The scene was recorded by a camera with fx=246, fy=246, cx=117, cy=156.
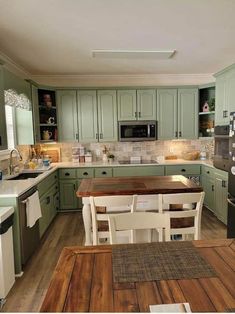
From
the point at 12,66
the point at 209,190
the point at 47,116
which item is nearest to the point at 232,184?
the point at 209,190

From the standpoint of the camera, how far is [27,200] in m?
2.74

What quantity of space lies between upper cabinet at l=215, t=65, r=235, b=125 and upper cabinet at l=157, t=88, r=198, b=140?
0.81m

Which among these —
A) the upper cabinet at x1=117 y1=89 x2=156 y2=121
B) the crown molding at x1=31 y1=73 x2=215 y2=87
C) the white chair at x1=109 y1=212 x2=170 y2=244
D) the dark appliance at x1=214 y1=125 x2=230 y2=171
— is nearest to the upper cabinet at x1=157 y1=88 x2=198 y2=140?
the upper cabinet at x1=117 y1=89 x2=156 y2=121

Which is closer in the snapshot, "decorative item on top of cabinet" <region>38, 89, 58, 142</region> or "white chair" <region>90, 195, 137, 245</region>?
"white chair" <region>90, 195, 137, 245</region>

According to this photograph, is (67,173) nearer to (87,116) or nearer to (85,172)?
(85,172)

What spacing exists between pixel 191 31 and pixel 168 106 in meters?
2.06

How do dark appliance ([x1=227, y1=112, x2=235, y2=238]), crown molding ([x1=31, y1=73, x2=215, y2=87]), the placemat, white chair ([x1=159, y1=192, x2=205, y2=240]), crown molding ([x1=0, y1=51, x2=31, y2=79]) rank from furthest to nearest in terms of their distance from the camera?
crown molding ([x1=31, y1=73, x2=215, y2=87])
crown molding ([x1=0, y1=51, x2=31, y2=79])
dark appliance ([x1=227, y1=112, x2=235, y2=238])
white chair ([x1=159, y1=192, x2=205, y2=240])
the placemat

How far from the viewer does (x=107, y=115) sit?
474 centimetres

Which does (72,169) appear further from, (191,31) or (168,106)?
(191,31)

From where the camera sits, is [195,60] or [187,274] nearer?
[187,274]

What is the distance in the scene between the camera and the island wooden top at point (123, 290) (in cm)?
91

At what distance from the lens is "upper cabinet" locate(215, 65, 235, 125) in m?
3.52

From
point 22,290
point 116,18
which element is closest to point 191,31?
point 116,18

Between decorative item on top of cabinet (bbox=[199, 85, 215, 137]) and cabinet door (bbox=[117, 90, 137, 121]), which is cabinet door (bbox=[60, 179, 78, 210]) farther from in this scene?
decorative item on top of cabinet (bbox=[199, 85, 215, 137])
